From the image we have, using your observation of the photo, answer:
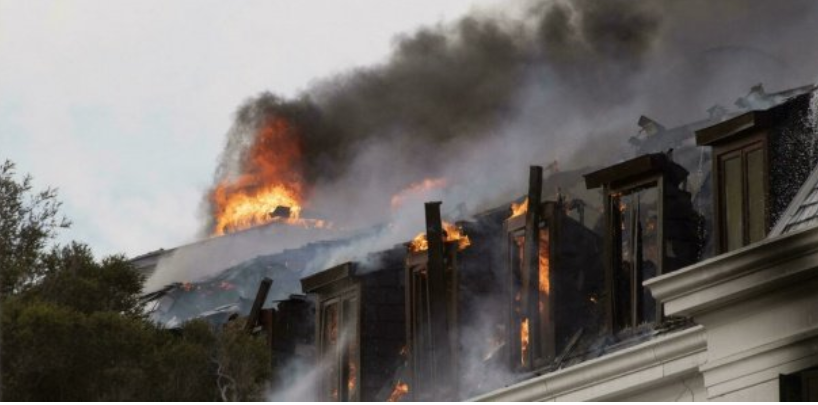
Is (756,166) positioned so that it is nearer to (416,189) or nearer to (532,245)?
(532,245)

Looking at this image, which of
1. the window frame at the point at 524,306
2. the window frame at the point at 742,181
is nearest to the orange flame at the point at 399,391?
the window frame at the point at 524,306

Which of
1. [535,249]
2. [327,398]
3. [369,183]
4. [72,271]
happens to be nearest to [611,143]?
[535,249]

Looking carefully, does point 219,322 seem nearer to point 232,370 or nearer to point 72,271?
point 232,370

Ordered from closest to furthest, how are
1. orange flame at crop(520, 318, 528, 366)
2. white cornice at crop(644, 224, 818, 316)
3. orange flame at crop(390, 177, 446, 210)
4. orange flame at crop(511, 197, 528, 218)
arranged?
white cornice at crop(644, 224, 818, 316) < orange flame at crop(520, 318, 528, 366) < orange flame at crop(511, 197, 528, 218) < orange flame at crop(390, 177, 446, 210)

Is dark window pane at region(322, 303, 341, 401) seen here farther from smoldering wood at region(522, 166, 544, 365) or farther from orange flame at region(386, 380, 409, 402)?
smoldering wood at region(522, 166, 544, 365)

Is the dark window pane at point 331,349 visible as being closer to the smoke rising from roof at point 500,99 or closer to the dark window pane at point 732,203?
the smoke rising from roof at point 500,99

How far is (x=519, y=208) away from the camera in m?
23.2

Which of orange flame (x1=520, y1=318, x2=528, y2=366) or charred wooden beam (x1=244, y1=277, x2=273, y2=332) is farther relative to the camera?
charred wooden beam (x1=244, y1=277, x2=273, y2=332)

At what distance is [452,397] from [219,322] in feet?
12.4

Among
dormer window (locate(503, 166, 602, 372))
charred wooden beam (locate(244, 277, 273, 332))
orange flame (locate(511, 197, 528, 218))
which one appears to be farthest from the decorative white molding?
charred wooden beam (locate(244, 277, 273, 332))

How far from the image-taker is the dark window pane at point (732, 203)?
67.3ft

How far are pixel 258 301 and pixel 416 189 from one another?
2.75m

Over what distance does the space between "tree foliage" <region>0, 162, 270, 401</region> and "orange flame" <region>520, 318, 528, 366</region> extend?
3.88 metres

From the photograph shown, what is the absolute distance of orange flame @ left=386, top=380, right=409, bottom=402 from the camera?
79.0 ft
